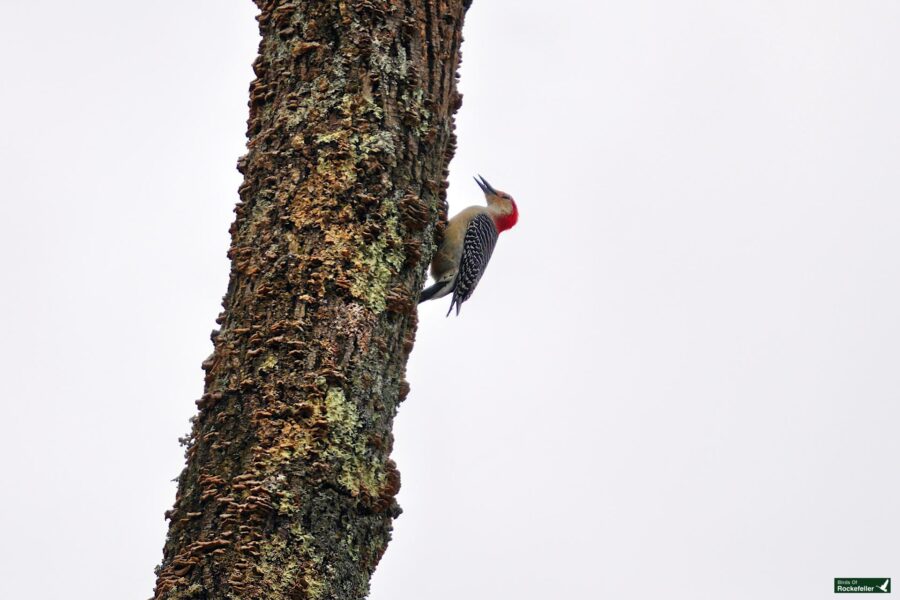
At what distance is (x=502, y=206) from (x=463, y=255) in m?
1.49

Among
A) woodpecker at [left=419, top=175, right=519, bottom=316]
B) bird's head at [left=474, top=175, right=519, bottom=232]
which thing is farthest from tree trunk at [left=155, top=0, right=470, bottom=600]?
bird's head at [left=474, top=175, right=519, bottom=232]

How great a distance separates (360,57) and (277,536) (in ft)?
4.65

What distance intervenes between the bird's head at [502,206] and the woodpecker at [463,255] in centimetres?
55

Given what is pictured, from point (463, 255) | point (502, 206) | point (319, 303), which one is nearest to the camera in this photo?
point (319, 303)

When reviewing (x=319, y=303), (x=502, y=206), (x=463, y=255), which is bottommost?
(x=319, y=303)

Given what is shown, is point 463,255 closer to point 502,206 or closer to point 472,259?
point 472,259

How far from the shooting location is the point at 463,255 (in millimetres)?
7375

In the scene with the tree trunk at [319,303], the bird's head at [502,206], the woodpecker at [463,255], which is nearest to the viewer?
the tree trunk at [319,303]

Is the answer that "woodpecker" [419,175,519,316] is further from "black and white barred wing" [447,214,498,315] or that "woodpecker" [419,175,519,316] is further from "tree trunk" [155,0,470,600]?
"tree trunk" [155,0,470,600]

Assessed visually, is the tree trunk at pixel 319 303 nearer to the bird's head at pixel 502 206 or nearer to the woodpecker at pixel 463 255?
the woodpecker at pixel 463 255

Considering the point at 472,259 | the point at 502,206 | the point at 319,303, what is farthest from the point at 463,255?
the point at 319,303

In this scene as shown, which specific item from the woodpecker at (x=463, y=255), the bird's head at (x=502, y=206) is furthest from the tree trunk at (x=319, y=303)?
the bird's head at (x=502, y=206)

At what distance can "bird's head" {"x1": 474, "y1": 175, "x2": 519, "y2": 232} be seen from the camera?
28.6 ft

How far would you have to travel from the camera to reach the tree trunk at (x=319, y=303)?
2.55 meters
